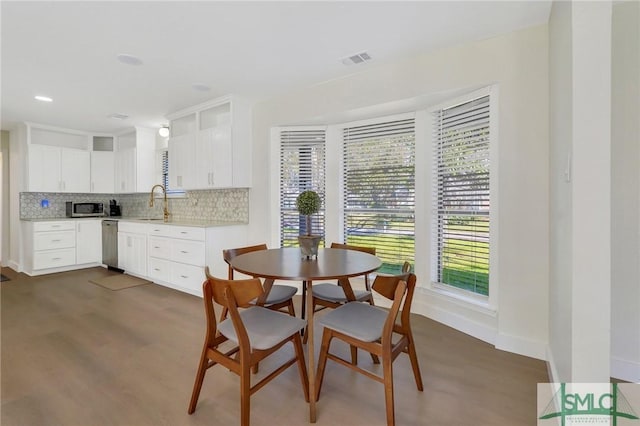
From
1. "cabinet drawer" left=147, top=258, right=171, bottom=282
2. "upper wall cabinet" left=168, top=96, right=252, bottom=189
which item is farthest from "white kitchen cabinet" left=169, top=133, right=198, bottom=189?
"cabinet drawer" left=147, top=258, right=171, bottom=282

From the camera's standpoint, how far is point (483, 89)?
259 centimetres

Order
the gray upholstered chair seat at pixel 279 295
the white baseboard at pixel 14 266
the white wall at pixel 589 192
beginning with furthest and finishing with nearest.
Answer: the white baseboard at pixel 14 266
the gray upholstered chair seat at pixel 279 295
the white wall at pixel 589 192

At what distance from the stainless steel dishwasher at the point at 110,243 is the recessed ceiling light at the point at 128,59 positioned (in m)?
3.31

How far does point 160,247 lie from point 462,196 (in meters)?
4.04

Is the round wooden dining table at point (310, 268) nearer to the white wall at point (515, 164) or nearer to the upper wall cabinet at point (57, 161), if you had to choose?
the white wall at point (515, 164)

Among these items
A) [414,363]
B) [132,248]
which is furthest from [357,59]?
[132,248]

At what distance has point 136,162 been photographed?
5.44m

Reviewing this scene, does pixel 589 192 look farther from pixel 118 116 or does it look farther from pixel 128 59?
pixel 118 116

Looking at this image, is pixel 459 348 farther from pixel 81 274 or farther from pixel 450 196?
pixel 81 274

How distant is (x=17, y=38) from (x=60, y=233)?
3811 millimetres

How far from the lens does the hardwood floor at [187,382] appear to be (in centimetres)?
170

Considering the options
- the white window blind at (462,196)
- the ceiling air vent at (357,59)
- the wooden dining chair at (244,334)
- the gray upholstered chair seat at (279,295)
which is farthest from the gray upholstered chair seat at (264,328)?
the ceiling air vent at (357,59)

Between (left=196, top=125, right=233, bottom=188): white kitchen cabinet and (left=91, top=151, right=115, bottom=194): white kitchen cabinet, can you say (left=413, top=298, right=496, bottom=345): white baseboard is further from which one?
(left=91, top=151, right=115, bottom=194): white kitchen cabinet

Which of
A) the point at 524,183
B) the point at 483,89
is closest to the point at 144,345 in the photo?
the point at 524,183
